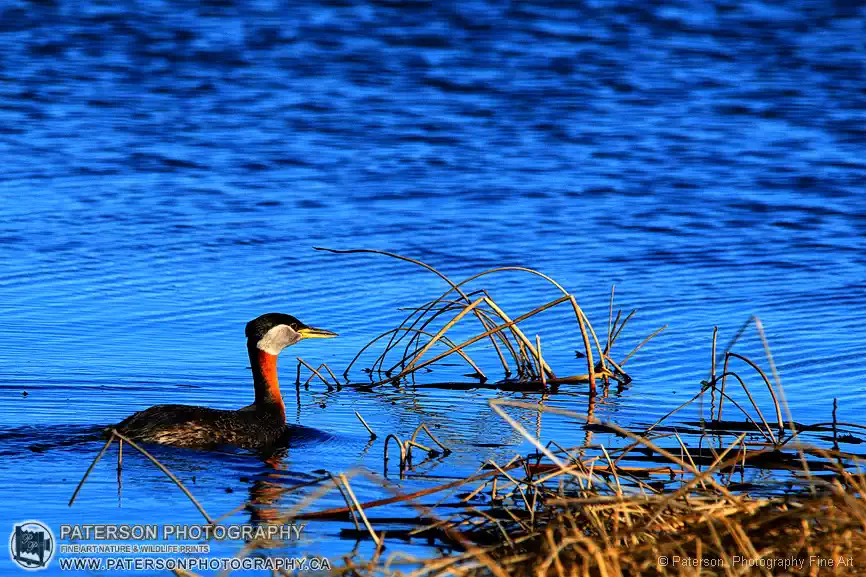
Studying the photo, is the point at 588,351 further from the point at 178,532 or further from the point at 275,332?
the point at 178,532

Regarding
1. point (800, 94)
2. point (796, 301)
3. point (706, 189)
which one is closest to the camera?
point (796, 301)

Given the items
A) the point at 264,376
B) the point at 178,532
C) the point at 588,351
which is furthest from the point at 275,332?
the point at 178,532

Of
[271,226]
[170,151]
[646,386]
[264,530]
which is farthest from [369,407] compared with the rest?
[170,151]

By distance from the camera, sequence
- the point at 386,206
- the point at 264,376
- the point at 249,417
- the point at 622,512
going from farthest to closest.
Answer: the point at 386,206
the point at 264,376
the point at 249,417
the point at 622,512

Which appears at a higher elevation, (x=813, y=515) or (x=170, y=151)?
(x=813, y=515)

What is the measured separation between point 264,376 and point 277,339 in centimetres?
31

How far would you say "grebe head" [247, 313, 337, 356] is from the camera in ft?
34.2

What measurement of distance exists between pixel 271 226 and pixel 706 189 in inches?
203

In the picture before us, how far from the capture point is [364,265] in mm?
14336

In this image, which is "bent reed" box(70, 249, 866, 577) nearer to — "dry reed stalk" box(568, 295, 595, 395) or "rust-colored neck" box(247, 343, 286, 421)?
"dry reed stalk" box(568, 295, 595, 395)

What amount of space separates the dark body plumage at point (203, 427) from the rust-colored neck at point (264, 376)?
288 mm

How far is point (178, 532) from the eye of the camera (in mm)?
7309

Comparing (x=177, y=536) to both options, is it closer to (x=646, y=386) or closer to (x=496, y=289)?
(x=646, y=386)

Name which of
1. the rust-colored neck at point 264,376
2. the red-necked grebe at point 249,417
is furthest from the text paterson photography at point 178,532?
the rust-colored neck at point 264,376
